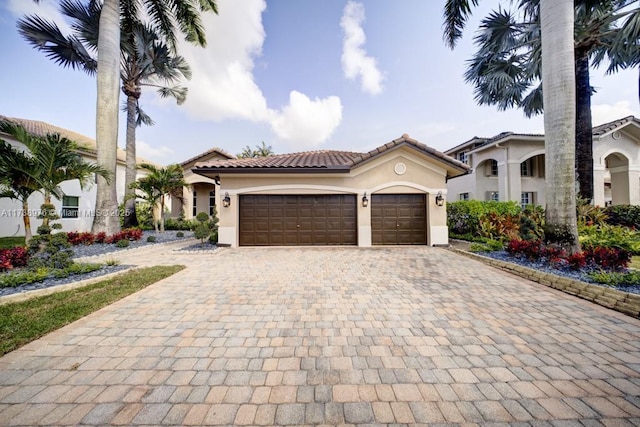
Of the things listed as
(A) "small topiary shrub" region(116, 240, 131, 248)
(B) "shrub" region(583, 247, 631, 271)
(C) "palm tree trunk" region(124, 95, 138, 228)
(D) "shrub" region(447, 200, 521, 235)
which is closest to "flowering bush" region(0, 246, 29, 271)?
(A) "small topiary shrub" region(116, 240, 131, 248)

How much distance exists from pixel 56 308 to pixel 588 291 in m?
9.93

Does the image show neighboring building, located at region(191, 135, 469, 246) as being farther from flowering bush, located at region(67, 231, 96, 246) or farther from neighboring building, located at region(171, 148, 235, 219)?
neighboring building, located at region(171, 148, 235, 219)

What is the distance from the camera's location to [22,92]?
1159 cm

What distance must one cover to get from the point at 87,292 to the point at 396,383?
621 cm

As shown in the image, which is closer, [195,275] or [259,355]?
[259,355]

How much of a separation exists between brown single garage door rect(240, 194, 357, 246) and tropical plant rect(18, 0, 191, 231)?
8.18m

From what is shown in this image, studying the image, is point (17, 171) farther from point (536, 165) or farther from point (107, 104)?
point (536, 165)

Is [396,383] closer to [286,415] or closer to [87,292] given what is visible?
[286,415]

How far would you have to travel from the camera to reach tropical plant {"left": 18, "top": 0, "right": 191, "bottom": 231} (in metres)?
11.3

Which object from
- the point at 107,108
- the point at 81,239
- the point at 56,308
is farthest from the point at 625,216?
the point at 81,239

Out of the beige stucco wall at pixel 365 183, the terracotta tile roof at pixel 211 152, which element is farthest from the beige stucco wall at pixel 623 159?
the terracotta tile roof at pixel 211 152

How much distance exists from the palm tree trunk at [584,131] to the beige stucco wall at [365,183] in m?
7.32

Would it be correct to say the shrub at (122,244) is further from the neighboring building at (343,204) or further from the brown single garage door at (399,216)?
the brown single garage door at (399,216)

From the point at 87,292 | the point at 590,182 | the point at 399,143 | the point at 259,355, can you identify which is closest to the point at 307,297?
the point at 259,355
